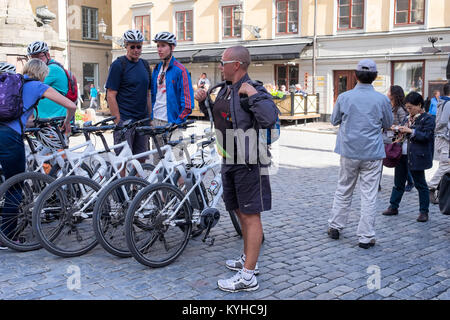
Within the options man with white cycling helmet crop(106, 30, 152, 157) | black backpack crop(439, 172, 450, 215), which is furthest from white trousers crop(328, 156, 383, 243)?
man with white cycling helmet crop(106, 30, 152, 157)

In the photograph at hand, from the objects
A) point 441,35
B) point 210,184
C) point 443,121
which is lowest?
point 210,184

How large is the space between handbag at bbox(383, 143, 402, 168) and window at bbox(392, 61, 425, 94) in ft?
58.5

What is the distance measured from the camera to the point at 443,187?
560 centimetres

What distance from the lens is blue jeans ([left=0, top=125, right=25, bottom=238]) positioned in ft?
16.6

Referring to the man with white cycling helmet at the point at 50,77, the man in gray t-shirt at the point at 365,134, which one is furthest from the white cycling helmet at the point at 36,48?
the man in gray t-shirt at the point at 365,134

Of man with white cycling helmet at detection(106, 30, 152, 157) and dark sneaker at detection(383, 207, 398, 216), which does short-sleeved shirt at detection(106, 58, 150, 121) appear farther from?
dark sneaker at detection(383, 207, 398, 216)

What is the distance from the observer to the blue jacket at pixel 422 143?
638 centimetres

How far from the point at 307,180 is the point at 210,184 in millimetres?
4203

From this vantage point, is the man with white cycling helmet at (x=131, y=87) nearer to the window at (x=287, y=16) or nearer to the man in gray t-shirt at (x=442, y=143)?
the man in gray t-shirt at (x=442, y=143)

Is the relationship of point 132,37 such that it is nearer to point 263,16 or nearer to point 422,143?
point 422,143

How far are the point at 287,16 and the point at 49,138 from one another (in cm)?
2330

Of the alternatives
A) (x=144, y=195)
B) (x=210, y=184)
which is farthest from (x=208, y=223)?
(x=144, y=195)

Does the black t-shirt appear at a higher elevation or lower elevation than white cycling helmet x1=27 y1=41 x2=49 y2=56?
lower
